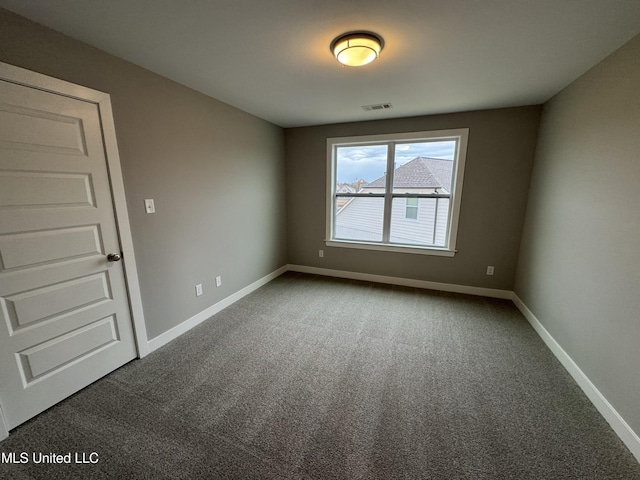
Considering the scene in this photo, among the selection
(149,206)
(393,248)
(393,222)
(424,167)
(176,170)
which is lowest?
(393,248)

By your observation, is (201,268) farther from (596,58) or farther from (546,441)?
(596,58)

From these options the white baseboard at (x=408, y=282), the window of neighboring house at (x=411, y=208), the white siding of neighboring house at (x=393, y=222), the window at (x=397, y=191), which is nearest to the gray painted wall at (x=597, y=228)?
the white baseboard at (x=408, y=282)

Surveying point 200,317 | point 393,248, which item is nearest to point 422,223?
point 393,248

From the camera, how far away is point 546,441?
55.8 inches

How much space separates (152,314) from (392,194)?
3159 millimetres

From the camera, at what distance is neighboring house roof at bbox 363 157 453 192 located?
332 cm

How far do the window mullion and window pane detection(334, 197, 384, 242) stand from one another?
66 mm

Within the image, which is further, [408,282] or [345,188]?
[345,188]

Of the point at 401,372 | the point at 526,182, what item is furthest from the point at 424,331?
the point at 526,182

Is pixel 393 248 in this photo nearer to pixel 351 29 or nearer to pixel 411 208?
pixel 411 208

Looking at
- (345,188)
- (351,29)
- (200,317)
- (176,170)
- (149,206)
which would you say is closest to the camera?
(351,29)

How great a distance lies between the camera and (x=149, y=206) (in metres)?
2.09

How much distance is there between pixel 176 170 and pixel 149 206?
42cm

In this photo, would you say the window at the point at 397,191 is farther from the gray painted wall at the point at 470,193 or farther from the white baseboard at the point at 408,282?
the white baseboard at the point at 408,282
